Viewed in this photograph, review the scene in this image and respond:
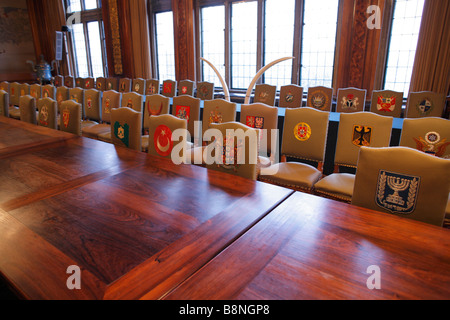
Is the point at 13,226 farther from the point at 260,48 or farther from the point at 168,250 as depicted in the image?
the point at 260,48

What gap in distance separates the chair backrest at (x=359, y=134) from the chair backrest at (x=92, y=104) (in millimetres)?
2963

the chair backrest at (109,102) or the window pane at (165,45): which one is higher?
the window pane at (165,45)

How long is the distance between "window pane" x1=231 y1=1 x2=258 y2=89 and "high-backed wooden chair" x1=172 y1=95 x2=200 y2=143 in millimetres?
2878

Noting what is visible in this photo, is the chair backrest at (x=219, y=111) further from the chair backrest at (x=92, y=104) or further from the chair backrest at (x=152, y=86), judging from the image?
the chair backrest at (x=152, y=86)

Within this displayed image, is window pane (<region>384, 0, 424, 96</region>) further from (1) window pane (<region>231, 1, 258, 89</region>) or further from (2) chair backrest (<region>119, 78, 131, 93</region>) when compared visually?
(2) chair backrest (<region>119, 78, 131, 93</region>)

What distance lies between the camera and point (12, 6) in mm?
8727

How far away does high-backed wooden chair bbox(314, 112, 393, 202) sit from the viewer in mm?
2002

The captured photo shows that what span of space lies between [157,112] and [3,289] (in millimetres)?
2016

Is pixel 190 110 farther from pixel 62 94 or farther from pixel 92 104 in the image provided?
pixel 62 94

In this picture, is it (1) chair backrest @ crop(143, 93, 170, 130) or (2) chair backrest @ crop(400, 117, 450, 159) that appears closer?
(2) chair backrest @ crop(400, 117, 450, 159)

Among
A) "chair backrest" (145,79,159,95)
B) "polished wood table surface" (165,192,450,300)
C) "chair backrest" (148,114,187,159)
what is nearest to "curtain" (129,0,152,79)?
"chair backrest" (145,79,159,95)

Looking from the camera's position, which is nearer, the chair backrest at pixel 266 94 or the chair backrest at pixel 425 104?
the chair backrest at pixel 425 104

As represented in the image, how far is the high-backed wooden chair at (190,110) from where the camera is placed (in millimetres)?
3061

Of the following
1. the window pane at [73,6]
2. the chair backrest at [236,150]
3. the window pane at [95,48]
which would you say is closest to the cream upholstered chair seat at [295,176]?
the chair backrest at [236,150]
